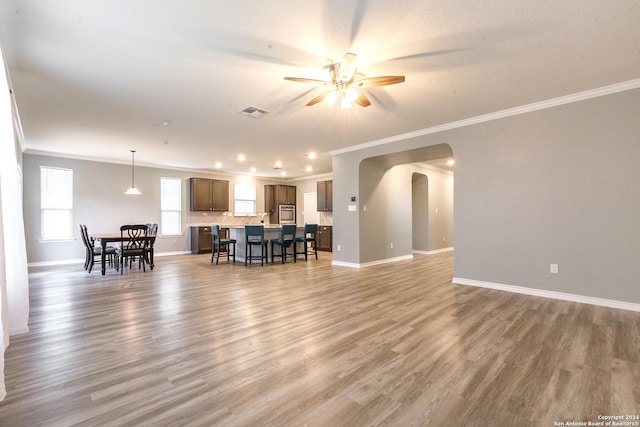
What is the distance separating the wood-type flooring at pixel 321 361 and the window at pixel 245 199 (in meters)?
6.42

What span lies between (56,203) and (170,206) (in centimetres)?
261

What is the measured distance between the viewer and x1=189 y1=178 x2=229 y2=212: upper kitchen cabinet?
9.07 meters

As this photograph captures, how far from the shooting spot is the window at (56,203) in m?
6.93

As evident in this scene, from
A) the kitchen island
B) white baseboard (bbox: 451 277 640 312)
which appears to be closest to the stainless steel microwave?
the kitchen island

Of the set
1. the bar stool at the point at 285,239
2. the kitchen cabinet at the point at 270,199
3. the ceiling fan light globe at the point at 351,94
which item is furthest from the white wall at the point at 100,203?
the ceiling fan light globe at the point at 351,94

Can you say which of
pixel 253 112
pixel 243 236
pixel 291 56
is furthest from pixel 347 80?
pixel 243 236

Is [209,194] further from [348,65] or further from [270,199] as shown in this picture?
[348,65]

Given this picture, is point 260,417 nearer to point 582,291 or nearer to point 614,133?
point 582,291

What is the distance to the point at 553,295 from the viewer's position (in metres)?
3.92

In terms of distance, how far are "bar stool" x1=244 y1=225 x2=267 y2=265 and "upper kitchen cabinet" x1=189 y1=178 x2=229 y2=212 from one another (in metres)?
2.91

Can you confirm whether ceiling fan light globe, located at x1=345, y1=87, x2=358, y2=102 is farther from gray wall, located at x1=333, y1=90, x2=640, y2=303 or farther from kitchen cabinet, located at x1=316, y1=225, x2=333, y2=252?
kitchen cabinet, located at x1=316, y1=225, x2=333, y2=252

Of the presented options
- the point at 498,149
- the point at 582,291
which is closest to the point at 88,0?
the point at 498,149

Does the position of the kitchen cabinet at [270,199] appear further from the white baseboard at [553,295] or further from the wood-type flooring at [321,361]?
the white baseboard at [553,295]

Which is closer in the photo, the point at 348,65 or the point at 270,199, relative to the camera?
the point at 348,65
